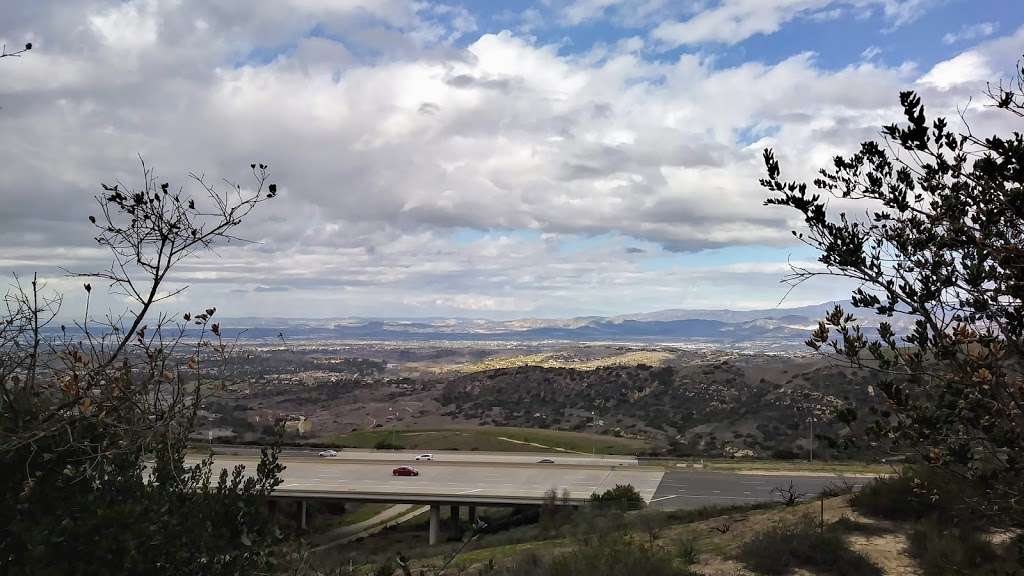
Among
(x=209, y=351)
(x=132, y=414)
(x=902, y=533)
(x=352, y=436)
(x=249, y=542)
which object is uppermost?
(x=209, y=351)

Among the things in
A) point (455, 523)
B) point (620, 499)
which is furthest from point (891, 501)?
point (455, 523)

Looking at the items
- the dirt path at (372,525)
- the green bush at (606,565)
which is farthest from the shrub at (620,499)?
the green bush at (606,565)

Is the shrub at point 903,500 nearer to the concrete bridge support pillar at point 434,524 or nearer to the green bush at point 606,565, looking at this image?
the green bush at point 606,565

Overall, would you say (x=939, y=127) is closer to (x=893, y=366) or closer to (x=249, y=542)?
(x=893, y=366)

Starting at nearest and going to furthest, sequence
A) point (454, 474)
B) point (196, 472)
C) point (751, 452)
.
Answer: point (196, 472)
point (454, 474)
point (751, 452)

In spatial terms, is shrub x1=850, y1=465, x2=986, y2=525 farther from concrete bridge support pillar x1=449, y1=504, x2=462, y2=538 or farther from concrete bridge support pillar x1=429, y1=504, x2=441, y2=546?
concrete bridge support pillar x1=449, y1=504, x2=462, y2=538

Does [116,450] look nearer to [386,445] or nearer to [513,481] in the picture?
[513,481]

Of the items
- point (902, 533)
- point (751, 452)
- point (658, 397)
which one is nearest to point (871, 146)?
point (902, 533)
